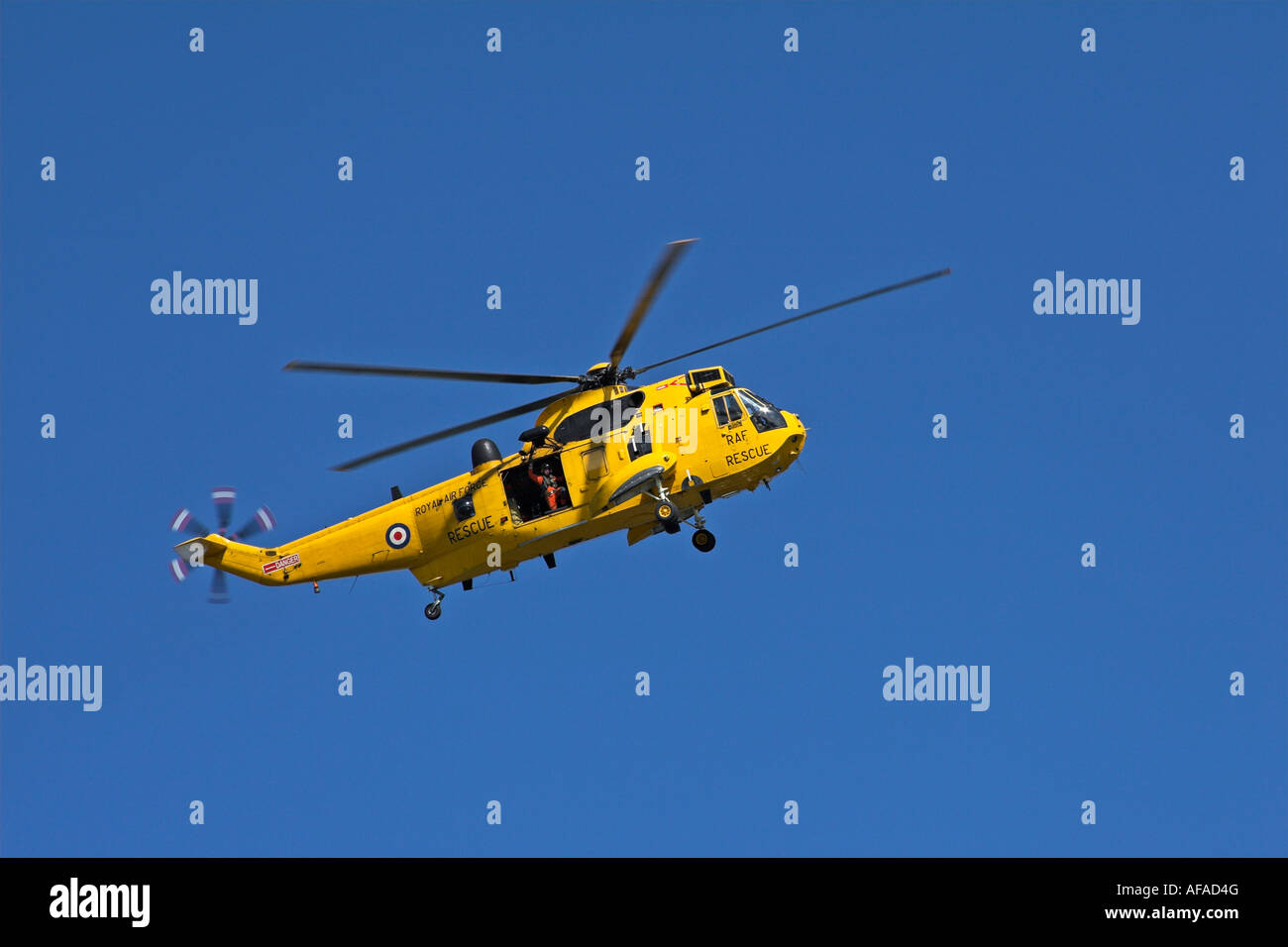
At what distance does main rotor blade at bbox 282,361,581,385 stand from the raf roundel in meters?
5.03

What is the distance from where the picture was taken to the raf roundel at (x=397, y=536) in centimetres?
3812

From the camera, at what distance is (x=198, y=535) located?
1532 inches

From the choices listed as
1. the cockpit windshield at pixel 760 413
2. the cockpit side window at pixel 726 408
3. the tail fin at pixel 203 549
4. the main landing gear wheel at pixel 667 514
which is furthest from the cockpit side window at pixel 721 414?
the tail fin at pixel 203 549

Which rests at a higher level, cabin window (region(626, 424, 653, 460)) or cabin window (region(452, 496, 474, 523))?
cabin window (region(626, 424, 653, 460))

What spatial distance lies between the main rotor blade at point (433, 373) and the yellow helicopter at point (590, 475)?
0.25ft

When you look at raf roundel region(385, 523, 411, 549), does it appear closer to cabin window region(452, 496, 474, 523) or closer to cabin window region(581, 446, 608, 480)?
cabin window region(452, 496, 474, 523)

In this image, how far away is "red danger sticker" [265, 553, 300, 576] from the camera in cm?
3881

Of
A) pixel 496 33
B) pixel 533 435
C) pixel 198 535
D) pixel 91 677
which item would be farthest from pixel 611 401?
pixel 91 677

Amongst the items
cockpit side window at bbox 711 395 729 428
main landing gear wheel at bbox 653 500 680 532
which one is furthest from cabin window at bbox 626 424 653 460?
cockpit side window at bbox 711 395 729 428

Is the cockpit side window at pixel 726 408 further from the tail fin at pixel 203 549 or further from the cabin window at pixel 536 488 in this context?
the tail fin at pixel 203 549

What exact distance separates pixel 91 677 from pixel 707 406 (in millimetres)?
24088

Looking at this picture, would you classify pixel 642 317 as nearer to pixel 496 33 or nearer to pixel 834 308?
pixel 834 308

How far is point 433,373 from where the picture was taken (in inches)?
1348

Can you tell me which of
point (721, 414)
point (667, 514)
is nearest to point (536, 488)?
point (667, 514)
